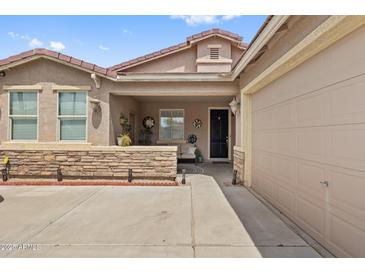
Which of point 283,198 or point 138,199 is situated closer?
point 283,198

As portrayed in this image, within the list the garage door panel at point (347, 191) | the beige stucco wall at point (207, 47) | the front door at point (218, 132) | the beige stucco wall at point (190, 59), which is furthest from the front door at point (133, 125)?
the garage door panel at point (347, 191)

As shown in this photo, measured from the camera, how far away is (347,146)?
2.82 m

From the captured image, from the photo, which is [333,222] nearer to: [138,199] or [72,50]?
[138,199]

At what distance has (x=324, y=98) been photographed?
10.9 feet

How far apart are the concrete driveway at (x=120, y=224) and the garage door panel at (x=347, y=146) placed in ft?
5.24

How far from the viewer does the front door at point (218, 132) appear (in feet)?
39.7

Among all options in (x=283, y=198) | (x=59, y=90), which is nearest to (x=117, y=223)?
(x=283, y=198)

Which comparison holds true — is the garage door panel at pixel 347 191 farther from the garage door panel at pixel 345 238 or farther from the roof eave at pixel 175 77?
the roof eave at pixel 175 77

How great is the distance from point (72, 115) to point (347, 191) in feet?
24.4

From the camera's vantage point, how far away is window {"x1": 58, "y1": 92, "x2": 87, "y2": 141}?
757cm

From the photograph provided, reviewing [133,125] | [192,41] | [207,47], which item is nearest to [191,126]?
[133,125]

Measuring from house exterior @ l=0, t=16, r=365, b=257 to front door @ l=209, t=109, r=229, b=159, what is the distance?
0.05 meters
